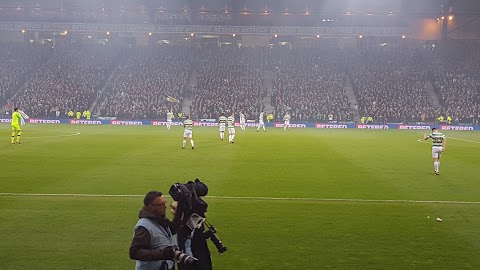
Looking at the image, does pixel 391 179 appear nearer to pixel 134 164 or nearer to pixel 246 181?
pixel 246 181

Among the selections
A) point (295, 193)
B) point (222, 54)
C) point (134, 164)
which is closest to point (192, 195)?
point (295, 193)

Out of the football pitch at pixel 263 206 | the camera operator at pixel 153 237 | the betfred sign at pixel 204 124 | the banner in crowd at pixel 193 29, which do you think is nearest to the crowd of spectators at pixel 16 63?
the banner in crowd at pixel 193 29

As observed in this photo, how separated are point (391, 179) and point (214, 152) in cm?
1141

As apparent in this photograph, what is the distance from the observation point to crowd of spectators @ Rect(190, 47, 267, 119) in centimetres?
6134

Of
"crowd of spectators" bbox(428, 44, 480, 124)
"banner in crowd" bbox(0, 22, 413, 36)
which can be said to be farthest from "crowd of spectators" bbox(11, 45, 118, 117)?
"crowd of spectators" bbox(428, 44, 480, 124)

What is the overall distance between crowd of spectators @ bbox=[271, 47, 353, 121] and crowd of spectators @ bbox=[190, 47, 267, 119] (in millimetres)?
2312

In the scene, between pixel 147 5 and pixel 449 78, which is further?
pixel 147 5

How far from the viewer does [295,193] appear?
17.4m

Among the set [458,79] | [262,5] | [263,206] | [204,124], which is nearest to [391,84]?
[458,79]

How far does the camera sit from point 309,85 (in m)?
66.9

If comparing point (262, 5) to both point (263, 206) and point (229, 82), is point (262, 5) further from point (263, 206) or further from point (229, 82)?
point (263, 206)

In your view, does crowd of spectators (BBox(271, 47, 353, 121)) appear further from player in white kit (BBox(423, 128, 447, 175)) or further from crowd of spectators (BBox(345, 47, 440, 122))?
player in white kit (BBox(423, 128, 447, 175))

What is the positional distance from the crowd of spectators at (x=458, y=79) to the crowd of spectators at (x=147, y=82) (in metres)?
32.1

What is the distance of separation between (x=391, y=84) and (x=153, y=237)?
63.0 metres
